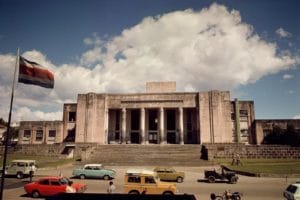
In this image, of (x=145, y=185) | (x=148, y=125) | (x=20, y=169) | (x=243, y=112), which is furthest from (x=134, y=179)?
(x=243, y=112)

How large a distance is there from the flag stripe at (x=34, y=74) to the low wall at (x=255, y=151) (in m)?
31.2

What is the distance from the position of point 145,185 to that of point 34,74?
9.21m

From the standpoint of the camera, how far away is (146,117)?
190 feet

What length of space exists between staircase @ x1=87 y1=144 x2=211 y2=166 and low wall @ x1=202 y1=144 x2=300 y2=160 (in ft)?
10.8

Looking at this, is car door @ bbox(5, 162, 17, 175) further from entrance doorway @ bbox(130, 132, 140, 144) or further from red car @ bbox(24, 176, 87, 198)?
entrance doorway @ bbox(130, 132, 140, 144)

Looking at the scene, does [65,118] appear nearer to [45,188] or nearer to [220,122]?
[220,122]

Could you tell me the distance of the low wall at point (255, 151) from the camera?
42844 millimetres

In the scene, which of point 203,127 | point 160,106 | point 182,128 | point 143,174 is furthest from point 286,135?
point 143,174

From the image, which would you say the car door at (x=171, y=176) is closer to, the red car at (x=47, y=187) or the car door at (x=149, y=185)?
the car door at (x=149, y=185)

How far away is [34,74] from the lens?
50.3 ft

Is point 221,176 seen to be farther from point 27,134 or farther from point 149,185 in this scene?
point 27,134

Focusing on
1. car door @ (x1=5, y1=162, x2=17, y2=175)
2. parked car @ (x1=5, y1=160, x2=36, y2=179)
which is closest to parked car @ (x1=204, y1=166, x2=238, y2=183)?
parked car @ (x1=5, y1=160, x2=36, y2=179)

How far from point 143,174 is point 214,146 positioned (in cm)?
2798

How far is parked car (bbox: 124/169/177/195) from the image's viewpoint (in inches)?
682
